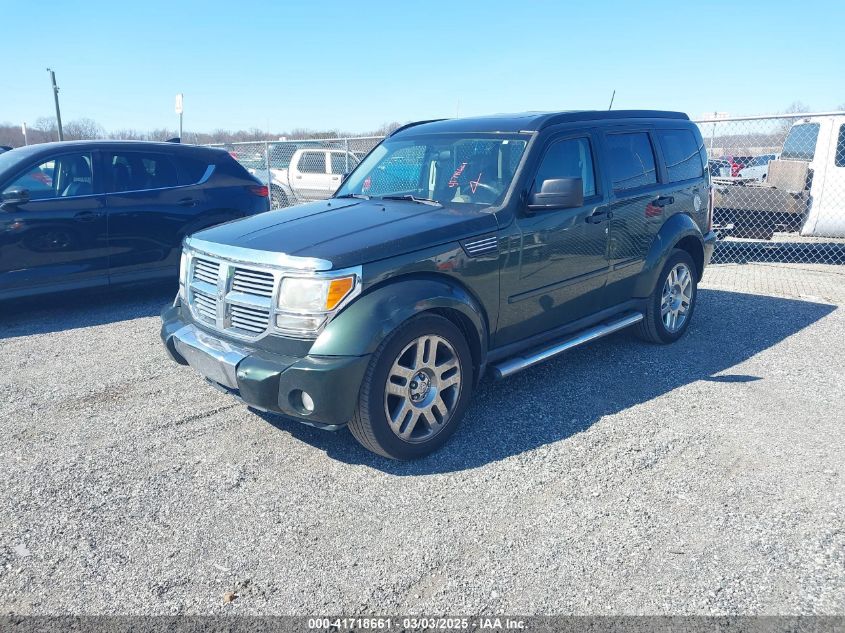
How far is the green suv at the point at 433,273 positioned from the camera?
136 inches

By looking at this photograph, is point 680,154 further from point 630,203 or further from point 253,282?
point 253,282

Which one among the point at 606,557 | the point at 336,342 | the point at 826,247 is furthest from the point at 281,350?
the point at 826,247

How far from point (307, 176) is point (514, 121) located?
11.4 m

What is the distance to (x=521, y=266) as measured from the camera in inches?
168

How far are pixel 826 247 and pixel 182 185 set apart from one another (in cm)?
1038

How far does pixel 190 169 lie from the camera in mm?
7828

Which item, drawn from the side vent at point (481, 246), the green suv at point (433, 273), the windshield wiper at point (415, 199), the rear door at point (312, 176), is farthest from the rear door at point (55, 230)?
the rear door at point (312, 176)

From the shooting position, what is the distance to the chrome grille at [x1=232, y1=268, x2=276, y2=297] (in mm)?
3590

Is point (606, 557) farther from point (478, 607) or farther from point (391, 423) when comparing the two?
point (391, 423)

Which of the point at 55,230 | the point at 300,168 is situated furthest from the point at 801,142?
the point at 55,230

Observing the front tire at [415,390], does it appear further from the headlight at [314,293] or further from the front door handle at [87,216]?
the front door handle at [87,216]

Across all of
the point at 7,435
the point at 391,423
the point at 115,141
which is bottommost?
the point at 7,435

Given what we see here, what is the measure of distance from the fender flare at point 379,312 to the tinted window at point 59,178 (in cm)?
484

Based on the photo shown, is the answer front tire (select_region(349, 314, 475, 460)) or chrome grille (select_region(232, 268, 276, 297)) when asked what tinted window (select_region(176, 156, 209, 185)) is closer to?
chrome grille (select_region(232, 268, 276, 297))
